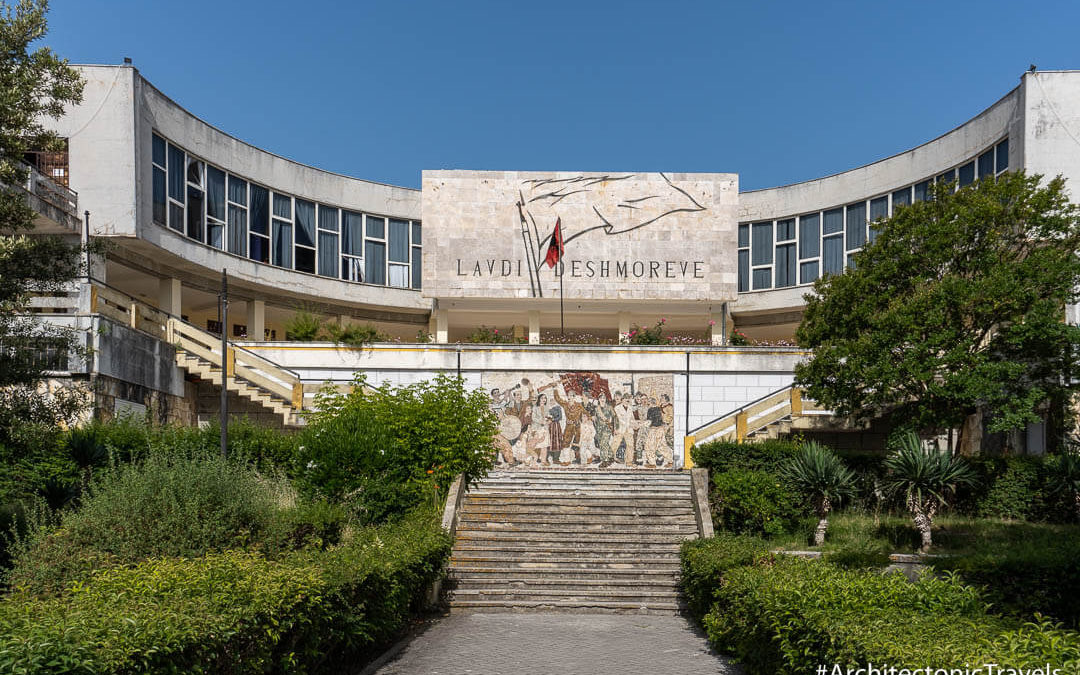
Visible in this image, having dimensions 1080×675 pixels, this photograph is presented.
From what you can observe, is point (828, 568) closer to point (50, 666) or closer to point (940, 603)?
point (940, 603)

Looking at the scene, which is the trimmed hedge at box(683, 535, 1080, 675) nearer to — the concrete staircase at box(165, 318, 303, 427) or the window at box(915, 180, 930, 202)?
the concrete staircase at box(165, 318, 303, 427)

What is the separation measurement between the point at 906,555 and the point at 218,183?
79.7 ft

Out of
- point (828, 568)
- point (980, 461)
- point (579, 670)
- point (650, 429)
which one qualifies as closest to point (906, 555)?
point (980, 461)

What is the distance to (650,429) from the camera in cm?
2717

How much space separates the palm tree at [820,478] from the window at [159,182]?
63.1 ft

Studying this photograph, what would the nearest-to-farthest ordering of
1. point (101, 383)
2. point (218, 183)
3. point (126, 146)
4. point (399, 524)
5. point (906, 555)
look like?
point (906, 555)
point (399, 524)
point (101, 383)
point (126, 146)
point (218, 183)

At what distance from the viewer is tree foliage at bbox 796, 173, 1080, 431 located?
19.7 m

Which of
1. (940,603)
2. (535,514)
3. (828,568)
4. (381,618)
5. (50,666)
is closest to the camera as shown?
(50,666)

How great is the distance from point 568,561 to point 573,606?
1753 mm

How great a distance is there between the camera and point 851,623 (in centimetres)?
680

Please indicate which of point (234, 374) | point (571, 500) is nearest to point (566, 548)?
point (571, 500)

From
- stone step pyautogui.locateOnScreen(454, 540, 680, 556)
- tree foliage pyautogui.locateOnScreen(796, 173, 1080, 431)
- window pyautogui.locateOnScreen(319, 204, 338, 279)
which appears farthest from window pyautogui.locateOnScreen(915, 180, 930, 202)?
window pyautogui.locateOnScreen(319, 204, 338, 279)

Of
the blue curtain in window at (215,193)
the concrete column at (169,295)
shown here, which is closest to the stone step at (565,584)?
the concrete column at (169,295)

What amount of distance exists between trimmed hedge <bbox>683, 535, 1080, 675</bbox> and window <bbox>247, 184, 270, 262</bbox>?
23.9 metres
